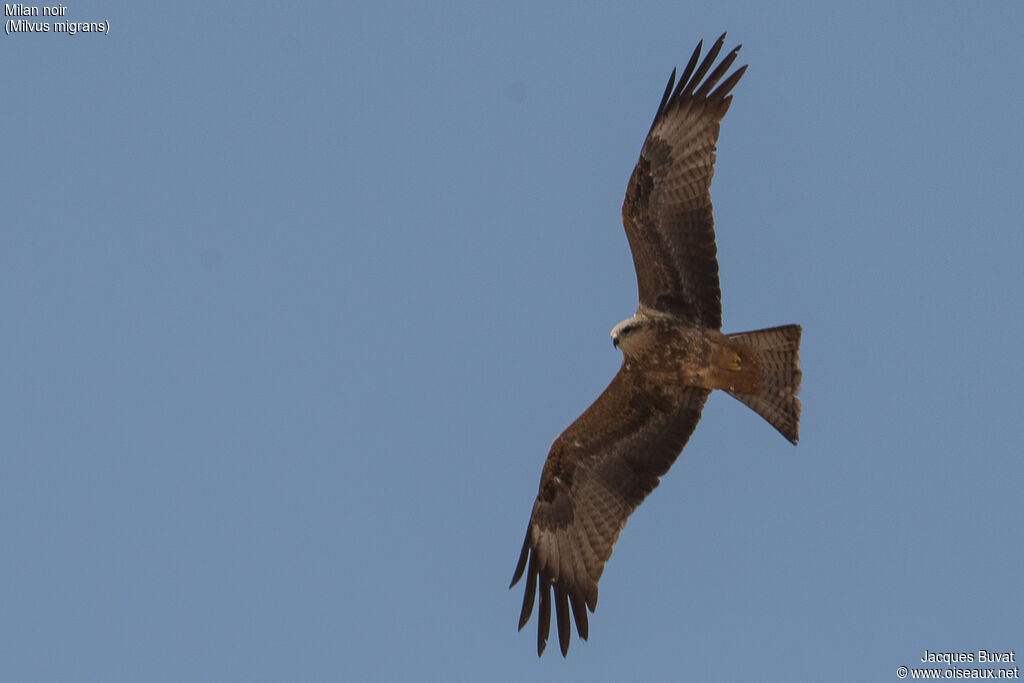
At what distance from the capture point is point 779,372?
12.1 metres

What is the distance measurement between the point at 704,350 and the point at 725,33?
2.65m

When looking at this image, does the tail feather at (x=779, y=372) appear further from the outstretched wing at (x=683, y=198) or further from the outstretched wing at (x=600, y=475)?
the outstretched wing at (x=600, y=475)

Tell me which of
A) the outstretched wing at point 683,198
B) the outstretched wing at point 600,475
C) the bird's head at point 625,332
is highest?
the outstretched wing at point 683,198

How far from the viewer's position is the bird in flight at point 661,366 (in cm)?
1200

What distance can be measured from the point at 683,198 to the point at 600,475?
2.65 metres

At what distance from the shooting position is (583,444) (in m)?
13.0

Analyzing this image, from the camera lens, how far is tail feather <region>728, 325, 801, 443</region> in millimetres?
11953

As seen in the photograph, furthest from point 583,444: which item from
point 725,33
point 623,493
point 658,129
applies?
point 725,33

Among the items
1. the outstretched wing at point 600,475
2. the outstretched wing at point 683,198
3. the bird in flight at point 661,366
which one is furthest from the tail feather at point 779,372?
the outstretched wing at point 600,475

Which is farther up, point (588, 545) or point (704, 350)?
point (704, 350)

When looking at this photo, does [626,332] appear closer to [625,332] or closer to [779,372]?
[625,332]

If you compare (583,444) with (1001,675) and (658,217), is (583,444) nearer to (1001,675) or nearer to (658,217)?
(658,217)

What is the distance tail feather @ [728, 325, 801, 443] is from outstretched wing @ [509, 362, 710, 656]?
2.46 feet

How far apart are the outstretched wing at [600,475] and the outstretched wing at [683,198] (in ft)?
2.82
